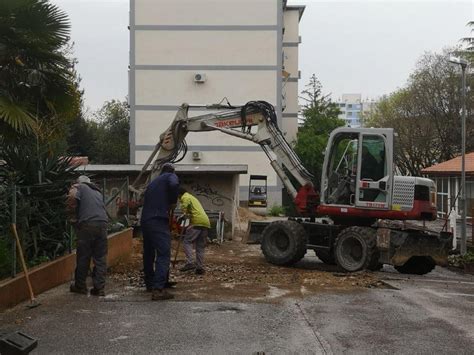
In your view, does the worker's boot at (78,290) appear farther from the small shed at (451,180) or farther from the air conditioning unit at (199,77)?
the air conditioning unit at (199,77)

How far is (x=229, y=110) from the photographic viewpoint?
15.4 m

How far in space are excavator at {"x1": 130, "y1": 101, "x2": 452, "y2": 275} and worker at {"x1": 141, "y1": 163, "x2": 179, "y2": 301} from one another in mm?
5175

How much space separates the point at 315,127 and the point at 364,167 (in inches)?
1602

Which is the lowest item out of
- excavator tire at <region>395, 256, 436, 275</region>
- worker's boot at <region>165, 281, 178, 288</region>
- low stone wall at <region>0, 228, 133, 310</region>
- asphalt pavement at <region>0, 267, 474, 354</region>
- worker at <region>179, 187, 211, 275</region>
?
excavator tire at <region>395, 256, 436, 275</region>

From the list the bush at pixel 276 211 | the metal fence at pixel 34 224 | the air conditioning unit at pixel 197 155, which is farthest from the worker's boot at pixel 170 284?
the air conditioning unit at pixel 197 155

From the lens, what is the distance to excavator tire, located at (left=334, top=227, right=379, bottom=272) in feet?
41.6

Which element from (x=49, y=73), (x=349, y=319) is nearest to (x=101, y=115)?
(x=49, y=73)

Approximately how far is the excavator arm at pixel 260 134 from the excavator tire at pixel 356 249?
4.71 feet

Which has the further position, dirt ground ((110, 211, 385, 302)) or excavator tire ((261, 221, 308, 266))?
excavator tire ((261, 221, 308, 266))

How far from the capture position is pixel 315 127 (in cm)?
5369

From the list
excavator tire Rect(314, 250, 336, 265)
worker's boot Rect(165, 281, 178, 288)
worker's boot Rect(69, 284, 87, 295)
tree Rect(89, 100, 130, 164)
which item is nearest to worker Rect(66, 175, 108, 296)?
worker's boot Rect(69, 284, 87, 295)

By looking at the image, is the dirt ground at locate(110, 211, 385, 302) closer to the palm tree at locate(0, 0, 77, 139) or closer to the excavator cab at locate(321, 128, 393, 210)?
the excavator cab at locate(321, 128, 393, 210)

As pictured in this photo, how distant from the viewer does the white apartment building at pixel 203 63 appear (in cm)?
4072

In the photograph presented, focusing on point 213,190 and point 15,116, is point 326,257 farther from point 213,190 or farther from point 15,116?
point 15,116
